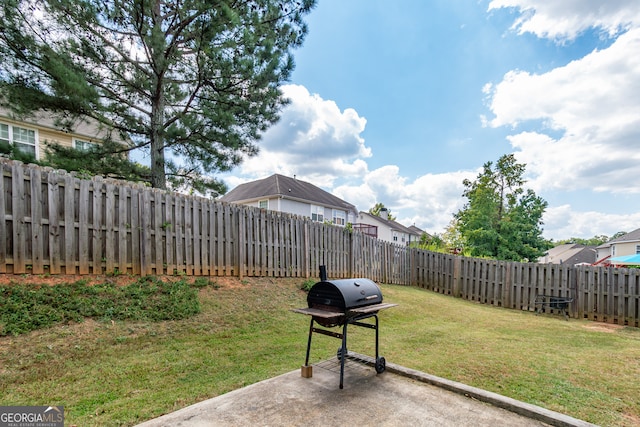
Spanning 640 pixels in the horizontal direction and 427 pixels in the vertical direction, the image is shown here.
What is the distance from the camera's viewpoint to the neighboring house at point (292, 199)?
19812 millimetres

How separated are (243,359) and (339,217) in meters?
20.5

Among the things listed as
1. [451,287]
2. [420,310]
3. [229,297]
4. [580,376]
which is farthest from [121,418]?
[451,287]

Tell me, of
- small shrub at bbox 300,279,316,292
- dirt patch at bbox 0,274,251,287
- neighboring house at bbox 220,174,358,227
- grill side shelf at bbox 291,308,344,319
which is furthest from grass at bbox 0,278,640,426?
neighboring house at bbox 220,174,358,227

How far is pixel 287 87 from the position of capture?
832 cm

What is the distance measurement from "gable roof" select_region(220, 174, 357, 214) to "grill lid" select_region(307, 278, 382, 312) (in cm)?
1614

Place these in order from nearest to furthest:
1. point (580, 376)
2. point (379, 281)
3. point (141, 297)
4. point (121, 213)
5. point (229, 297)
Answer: point (580, 376) → point (141, 297) → point (121, 213) → point (229, 297) → point (379, 281)

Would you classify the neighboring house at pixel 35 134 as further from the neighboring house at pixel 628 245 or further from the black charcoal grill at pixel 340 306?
the neighboring house at pixel 628 245

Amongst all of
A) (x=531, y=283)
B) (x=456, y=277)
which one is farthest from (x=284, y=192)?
(x=531, y=283)

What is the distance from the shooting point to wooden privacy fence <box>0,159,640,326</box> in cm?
442

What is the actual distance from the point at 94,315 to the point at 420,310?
700 centimetres

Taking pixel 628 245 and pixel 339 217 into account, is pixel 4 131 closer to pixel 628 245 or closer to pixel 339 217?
pixel 339 217

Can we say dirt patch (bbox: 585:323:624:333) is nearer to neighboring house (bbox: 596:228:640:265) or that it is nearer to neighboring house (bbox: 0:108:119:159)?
neighboring house (bbox: 0:108:119:159)

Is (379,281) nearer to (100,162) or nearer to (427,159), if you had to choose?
(427,159)

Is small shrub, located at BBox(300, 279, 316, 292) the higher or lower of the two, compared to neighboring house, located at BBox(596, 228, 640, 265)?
higher
